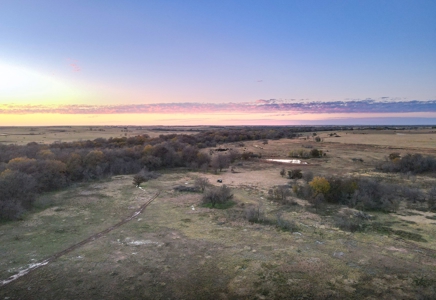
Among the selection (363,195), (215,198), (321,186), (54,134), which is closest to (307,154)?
(321,186)

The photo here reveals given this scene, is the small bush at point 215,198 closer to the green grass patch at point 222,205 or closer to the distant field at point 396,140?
the green grass patch at point 222,205

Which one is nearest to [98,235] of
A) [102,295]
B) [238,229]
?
[102,295]

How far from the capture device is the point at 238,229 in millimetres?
11727

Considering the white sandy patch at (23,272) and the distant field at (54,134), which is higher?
the distant field at (54,134)

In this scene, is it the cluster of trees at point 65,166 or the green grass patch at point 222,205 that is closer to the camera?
the cluster of trees at point 65,166

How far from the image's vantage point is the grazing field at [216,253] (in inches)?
293

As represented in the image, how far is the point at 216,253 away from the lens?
374 inches

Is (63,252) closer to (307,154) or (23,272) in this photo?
(23,272)

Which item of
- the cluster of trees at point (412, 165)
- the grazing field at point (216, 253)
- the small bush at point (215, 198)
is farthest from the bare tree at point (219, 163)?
the cluster of trees at point (412, 165)

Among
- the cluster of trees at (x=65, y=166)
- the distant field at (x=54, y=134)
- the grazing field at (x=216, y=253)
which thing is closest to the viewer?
the grazing field at (x=216, y=253)

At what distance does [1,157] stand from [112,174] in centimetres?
977

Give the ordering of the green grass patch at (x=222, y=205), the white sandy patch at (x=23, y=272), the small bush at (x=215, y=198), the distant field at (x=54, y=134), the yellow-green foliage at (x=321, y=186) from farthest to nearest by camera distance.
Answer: the distant field at (x=54, y=134)
the yellow-green foliage at (x=321, y=186)
the small bush at (x=215, y=198)
the green grass patch at (x=222, y=205)
the white sandy patch at (x=23, y=272)

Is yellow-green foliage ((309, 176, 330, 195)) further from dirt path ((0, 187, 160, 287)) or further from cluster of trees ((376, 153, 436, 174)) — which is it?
cluster of trees ((376, 153, 436, 174))

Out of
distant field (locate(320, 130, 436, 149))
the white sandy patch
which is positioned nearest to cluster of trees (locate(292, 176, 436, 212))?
the white sandy patch
